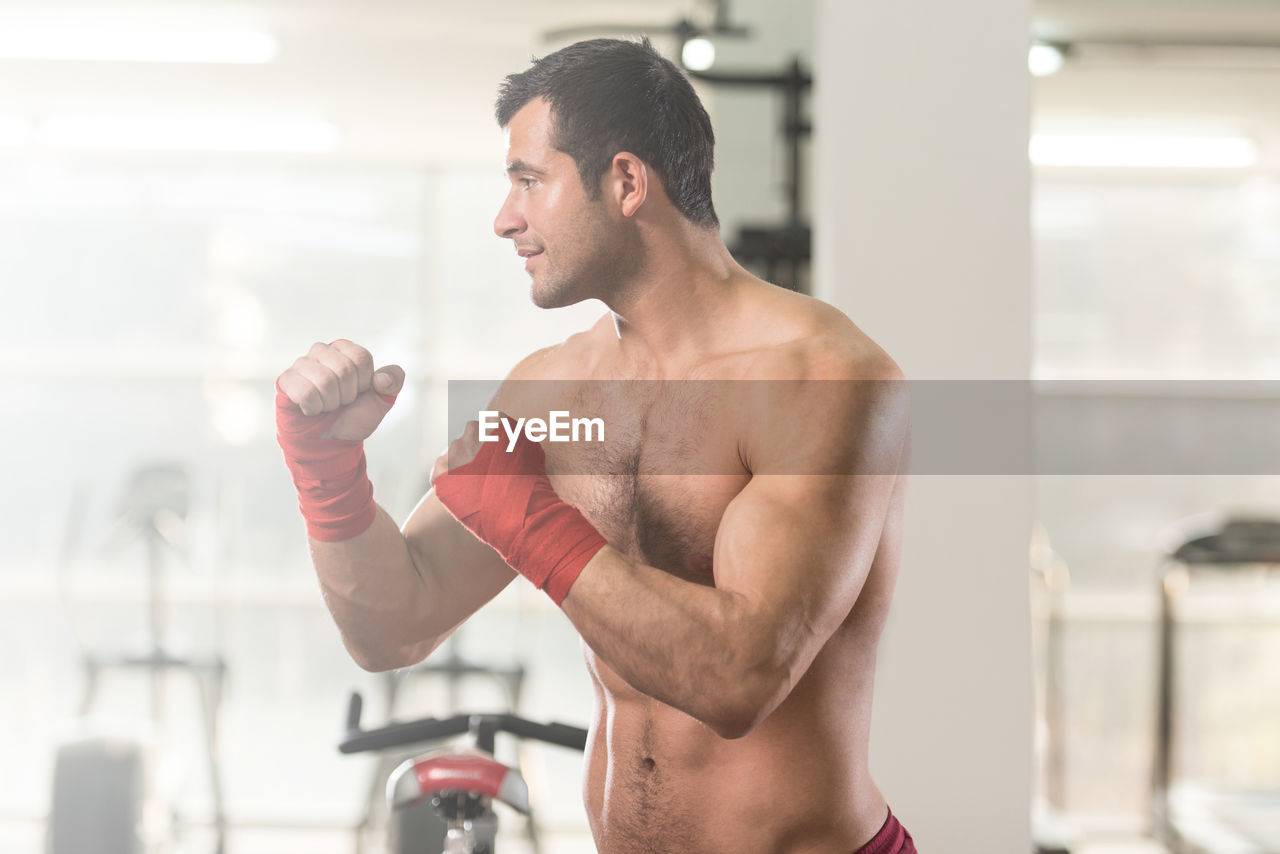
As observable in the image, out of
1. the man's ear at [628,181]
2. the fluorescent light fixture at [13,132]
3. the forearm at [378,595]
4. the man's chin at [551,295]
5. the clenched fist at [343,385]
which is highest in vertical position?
the fluorescent light fixture at [13,132]

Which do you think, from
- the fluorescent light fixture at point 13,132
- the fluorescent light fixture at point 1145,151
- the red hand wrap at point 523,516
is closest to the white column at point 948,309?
the red hand wrap at point 523,516

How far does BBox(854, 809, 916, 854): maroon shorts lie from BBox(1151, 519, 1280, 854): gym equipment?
232 cm

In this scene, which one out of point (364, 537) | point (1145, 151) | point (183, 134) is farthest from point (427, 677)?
point (1145, 151)

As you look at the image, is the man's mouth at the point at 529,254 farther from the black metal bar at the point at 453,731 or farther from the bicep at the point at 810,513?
the black metal bar at the point at 453,731

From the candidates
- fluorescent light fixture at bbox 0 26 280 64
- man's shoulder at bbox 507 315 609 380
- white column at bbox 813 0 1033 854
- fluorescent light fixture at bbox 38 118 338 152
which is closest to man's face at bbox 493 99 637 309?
man's shoulder at bbox 507 315 609 380

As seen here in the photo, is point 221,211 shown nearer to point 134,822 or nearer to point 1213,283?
point 134,822

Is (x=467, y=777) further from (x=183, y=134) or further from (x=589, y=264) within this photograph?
(x=183, y=134)

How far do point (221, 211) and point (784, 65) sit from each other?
2202mm

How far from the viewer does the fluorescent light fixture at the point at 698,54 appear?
2.25m

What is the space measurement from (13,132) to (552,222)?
3.16 m

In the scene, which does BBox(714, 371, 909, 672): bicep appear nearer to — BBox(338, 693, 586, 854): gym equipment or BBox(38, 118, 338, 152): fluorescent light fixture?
BBox(338, 693, 586, 854): gym equipment

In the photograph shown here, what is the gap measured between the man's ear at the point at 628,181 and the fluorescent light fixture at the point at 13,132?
10.4 feet

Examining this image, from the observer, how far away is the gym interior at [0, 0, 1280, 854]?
296 cm

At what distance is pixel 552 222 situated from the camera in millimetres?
1143
